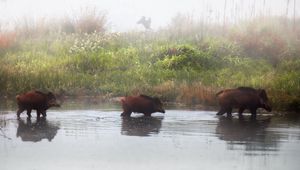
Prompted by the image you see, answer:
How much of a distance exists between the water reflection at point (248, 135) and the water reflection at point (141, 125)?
1.51 metres

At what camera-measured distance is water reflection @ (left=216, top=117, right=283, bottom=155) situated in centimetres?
1224

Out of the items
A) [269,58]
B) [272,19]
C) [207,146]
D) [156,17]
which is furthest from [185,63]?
[156,17]

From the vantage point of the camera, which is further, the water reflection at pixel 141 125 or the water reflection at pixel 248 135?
the water reflection at pixel 141 125

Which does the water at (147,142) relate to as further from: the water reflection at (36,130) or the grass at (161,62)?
the grass at (161,62)

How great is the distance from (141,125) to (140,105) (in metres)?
1.71

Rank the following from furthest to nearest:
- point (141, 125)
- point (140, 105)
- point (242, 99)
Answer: point (140, 105)
point (242, 99)
point (141, 125)

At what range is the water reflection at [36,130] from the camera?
43.8 feet

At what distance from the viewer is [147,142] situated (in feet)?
41.7

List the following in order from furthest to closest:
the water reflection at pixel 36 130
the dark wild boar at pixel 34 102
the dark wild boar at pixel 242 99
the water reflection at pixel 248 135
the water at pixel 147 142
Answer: the dark wild boar at pixel 242 99
the dark wild boar at pixel 34 102
the water reflection at pixel 36 130
the water reflection at pixel 248 135
the water at pixel 147 142

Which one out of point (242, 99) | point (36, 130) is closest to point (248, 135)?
point (242, 99)

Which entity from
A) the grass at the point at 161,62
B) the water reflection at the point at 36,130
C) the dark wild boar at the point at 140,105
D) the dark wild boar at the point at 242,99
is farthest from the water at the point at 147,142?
the grass at the point at 161,62

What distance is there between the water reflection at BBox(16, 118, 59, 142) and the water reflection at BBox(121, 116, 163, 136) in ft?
5.32

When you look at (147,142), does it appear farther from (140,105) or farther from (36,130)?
(140,105)

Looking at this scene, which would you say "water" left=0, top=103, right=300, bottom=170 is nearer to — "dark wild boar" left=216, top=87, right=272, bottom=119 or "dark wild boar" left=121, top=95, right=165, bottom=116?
"dark wild boar" left=121, top=95, right=165, bottom=116
